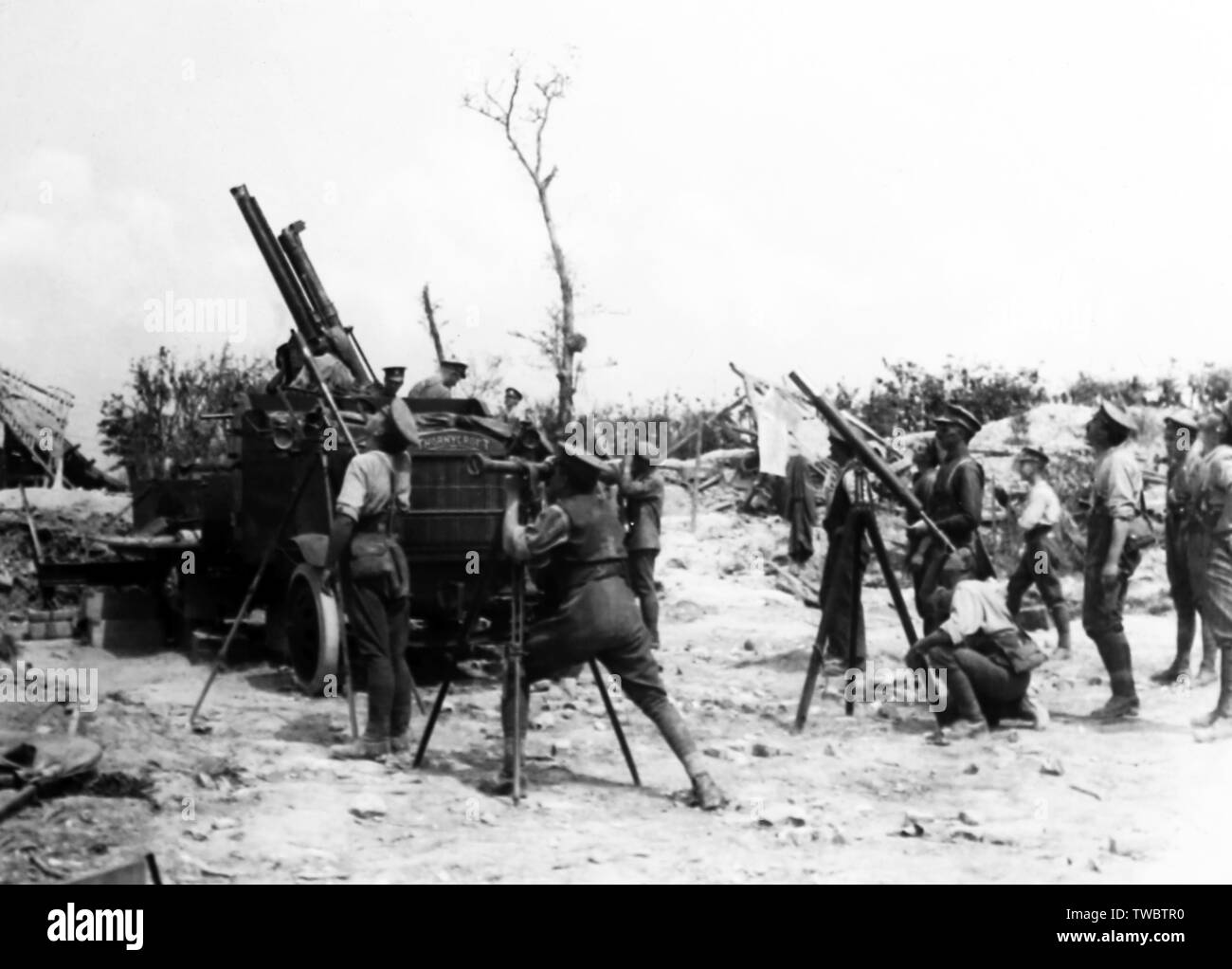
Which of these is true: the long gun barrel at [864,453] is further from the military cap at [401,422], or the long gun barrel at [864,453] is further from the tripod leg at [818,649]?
the military cap at [401,422]

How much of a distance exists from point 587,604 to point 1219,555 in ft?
13.0

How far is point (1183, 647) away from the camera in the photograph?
9891 millimetres

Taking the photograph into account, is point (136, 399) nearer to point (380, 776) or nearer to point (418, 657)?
point (418, 657)

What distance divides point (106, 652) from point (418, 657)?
94.1 inches

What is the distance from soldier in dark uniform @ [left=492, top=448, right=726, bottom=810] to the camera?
6.65m

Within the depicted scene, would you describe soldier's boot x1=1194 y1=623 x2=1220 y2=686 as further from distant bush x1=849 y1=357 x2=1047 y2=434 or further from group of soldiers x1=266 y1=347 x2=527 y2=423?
distant bush x1=849 y1=357 x2=1047 y2=434

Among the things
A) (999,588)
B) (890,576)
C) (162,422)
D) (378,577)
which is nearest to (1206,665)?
(999,588)

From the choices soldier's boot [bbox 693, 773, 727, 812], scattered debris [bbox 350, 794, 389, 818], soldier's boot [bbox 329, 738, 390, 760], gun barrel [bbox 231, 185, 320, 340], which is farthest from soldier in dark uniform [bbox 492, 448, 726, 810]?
gun barrel [bbox 231, 185, 320, 340]

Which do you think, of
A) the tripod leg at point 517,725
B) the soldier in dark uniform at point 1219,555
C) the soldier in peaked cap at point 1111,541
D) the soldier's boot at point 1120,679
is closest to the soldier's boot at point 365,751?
the tripod leg at point 517,725

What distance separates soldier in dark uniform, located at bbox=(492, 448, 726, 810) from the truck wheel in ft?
6.86

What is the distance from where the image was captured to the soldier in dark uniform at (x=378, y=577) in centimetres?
755

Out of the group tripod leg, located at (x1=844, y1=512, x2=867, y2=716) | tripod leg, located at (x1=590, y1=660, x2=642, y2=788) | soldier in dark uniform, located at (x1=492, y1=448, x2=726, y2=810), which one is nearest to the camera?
soldier in dark uniform, located at (x1=492, y1=448, x2=726, y2=810)

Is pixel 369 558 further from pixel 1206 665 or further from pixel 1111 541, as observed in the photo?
pixel 1206 665
